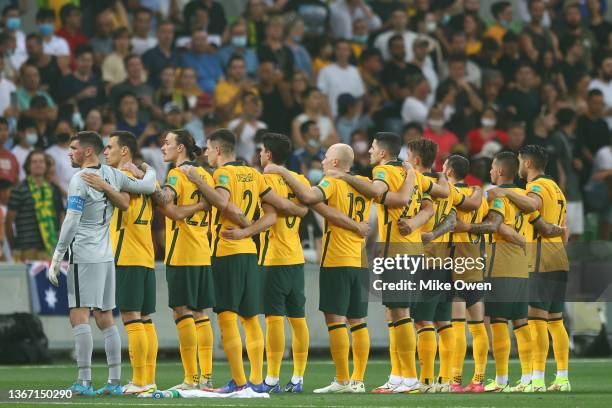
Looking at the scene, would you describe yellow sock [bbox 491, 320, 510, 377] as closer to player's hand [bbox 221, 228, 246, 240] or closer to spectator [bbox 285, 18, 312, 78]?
player's hand [bbox 221, 228, 246, 240]

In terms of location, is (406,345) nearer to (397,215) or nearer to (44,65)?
(397,215)

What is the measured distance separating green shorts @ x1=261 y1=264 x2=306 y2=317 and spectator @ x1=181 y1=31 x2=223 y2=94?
9684mm

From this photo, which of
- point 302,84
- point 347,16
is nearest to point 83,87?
point 302,84

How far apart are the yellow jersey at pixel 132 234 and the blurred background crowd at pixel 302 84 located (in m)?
5.86

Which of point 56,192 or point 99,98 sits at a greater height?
point 99,98

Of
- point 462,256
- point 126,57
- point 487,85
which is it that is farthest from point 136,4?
point 462,256

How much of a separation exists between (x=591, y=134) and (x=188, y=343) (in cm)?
1313

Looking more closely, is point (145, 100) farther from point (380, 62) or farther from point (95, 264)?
point (95, 264)

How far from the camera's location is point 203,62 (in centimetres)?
2366

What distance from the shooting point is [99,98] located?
21828 millimetres

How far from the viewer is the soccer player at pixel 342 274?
14.3 metres

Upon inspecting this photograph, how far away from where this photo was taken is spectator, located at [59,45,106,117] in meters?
21.6

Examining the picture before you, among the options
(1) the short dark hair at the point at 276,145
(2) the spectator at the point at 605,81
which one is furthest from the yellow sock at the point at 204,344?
(2) the spectator at the point at 605,81

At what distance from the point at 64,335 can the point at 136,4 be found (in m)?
7.29
